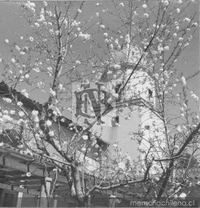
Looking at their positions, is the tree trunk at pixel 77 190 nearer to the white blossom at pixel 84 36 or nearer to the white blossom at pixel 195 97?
the white blossom at pixel 84 36

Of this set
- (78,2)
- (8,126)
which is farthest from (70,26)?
(8,126)

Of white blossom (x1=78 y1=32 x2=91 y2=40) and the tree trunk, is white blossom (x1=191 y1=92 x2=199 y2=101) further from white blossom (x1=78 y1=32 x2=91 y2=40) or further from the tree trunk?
the tree trunk

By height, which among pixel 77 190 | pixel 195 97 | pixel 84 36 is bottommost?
pixel 77 190

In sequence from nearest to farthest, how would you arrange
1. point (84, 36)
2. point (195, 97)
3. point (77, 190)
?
1. point (77, 190)
2. point (84, 36)
3. point (195, 97)

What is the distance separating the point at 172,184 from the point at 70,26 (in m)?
2.91

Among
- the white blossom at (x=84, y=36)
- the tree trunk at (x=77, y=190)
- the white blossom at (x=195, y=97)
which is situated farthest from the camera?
the white blossom at (x=195, y=97)

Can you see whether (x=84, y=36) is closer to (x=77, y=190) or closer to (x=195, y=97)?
(x=195, y=97)

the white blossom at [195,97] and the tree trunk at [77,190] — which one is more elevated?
the white blossom at [195,97]

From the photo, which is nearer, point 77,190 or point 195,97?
point 77,190

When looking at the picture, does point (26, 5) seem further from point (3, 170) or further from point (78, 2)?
point (3, 170)

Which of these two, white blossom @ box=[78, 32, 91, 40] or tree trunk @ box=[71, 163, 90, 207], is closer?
tree trunk @ box=[71, 163, 90, 207]

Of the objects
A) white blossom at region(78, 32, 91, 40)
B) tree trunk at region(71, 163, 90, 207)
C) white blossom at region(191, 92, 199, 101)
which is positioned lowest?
tree trunk at region(71, 163, 90, 207)

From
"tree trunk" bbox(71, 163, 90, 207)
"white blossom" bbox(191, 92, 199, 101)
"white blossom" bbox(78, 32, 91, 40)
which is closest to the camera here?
"tree trunk" bbox(71, 163, 90, 207)

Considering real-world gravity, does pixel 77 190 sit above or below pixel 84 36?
below
